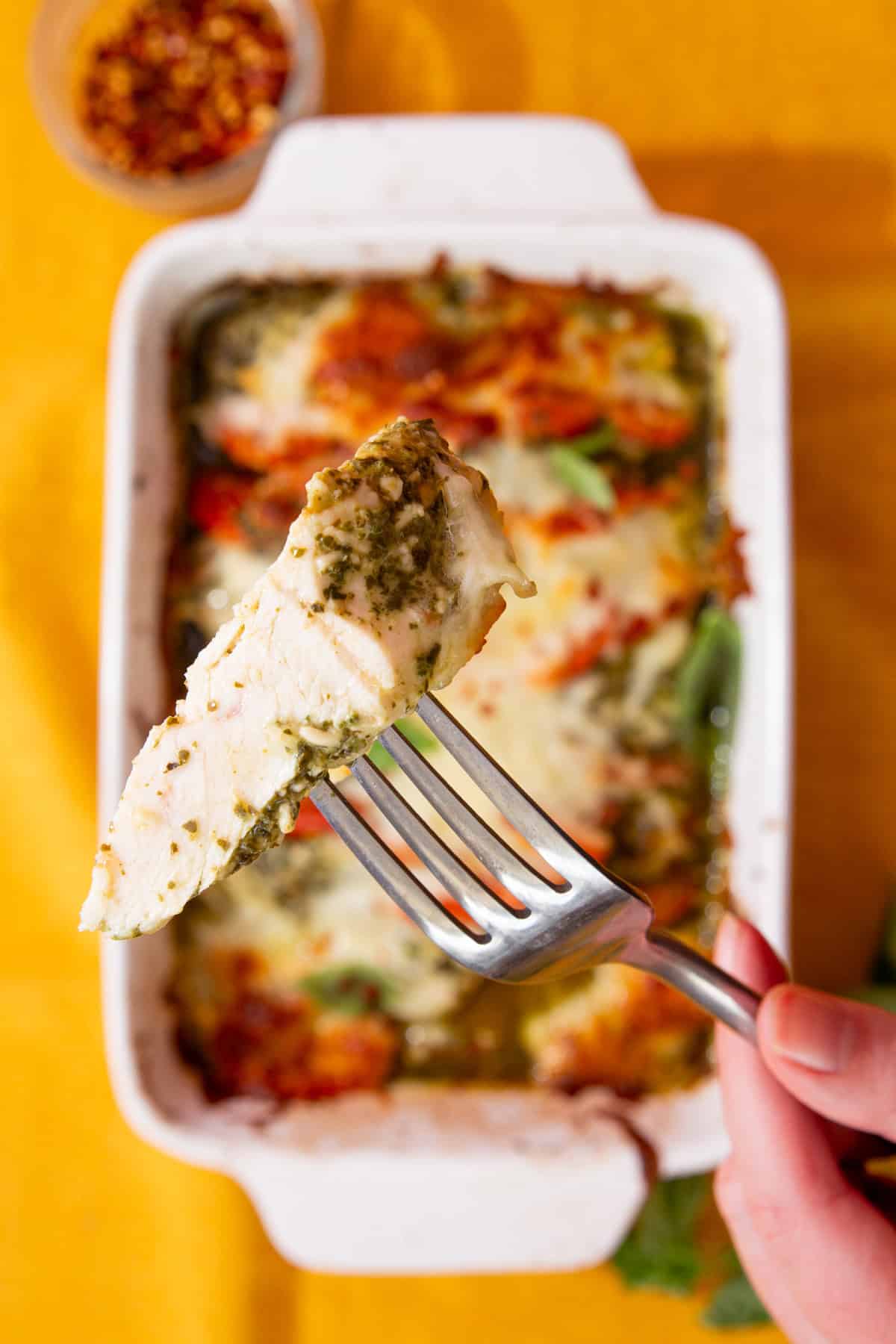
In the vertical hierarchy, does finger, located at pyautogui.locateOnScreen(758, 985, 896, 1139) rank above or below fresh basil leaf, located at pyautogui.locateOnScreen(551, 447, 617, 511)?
below

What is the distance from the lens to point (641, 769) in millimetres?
1717

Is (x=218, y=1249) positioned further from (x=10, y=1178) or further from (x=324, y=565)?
(x=324, y=565)

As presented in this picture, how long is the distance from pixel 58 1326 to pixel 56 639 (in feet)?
3.33

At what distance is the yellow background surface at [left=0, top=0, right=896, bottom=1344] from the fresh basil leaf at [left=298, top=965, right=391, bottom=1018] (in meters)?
0.32

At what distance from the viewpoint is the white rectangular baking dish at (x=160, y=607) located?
5.10 feet

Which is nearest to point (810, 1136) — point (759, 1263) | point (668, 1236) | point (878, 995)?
point (759, 1263)

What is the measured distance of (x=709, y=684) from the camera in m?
1.68

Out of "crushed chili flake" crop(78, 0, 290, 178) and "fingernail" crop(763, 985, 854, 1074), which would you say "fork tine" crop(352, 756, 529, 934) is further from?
"crushed chili flake" crop(78, 0, 290, 178)

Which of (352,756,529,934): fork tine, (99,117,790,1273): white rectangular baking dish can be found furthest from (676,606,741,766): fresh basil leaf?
(352,756,529,934): fork tine

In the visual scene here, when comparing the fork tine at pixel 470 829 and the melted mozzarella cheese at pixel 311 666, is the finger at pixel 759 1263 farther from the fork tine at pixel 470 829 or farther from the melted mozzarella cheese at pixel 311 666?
the melted mozzarella cheese at pixel 311 666

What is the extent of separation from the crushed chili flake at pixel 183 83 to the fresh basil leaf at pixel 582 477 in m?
0.65

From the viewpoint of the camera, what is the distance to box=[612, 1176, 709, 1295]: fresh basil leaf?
1.68 meters

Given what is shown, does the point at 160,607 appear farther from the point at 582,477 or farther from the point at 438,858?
the point at 438,858

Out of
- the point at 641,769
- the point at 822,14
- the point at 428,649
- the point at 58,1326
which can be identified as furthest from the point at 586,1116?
the point at 822,14
